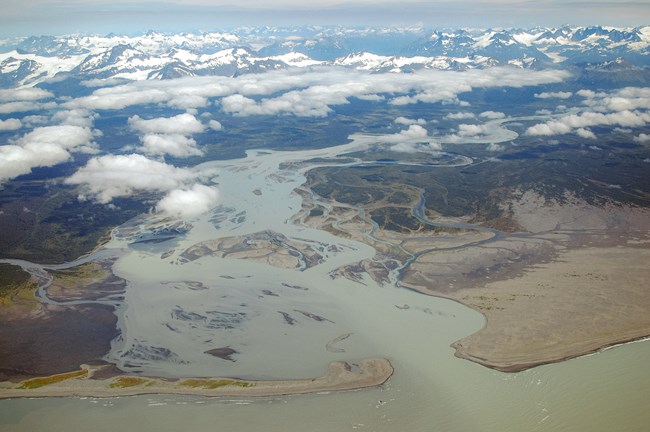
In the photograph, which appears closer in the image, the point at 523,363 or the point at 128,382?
the point at 128,382

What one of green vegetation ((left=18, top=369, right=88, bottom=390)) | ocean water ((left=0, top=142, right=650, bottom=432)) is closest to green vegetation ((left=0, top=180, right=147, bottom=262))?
ocean water ((left=0, top=142, right=650, bottom=432))

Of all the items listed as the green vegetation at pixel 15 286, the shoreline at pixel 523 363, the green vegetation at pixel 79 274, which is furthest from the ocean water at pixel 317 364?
the green vegetation at pixel 15 286

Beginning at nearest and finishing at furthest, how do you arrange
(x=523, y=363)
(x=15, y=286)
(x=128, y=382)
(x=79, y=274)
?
(x=128, y=382) → (x=523, y=363) → (x=15, y=286) → (x=79, y=274)

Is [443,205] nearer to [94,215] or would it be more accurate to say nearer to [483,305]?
[483,305]

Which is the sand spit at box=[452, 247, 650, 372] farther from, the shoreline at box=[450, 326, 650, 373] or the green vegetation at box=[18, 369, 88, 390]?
the green vegetation at box=[18, 369, 88, 390]

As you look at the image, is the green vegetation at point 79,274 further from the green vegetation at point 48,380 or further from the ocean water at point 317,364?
the green vegetation at point 48,380

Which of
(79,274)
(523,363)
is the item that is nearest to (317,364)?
(523,363)

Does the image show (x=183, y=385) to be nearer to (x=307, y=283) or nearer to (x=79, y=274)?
(x=307, y=283)

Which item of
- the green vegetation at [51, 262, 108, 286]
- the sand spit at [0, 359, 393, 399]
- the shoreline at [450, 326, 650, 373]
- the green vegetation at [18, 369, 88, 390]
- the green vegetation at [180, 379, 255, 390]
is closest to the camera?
the sand spit at [0, 359, 393, 399]
